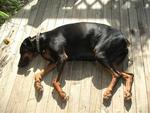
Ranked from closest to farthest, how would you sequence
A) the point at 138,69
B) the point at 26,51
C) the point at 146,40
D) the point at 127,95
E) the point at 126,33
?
the point at 127,95
the point at 138,69
the point at 26,51
the point at 146,40
the point at 126,33

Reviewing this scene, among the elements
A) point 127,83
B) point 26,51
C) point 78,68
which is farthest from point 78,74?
point 26,51

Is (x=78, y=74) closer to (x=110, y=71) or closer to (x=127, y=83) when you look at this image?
(x=110, y=71)

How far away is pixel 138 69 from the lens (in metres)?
4.47

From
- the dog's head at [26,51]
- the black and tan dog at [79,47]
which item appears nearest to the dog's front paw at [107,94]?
the black and tan dog at [79,47]

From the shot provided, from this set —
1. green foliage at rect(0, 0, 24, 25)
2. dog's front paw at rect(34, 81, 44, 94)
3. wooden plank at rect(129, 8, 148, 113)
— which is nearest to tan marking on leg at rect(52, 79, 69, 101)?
dog's front paw at rect(34, 81, 44, 94)

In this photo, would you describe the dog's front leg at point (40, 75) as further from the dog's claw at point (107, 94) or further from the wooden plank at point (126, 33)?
the wooden plank at point (126, 33)

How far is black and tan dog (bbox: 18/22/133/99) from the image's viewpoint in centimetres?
434

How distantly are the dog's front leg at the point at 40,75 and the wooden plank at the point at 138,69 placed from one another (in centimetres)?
113

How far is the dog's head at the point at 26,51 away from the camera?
4.70m

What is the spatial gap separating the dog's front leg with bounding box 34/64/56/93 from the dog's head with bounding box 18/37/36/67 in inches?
13.7

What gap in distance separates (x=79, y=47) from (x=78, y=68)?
0.29m

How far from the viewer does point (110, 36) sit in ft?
14.6

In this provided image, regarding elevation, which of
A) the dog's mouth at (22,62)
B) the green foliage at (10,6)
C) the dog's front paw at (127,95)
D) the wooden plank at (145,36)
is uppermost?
the dog's mouth at (22,62)

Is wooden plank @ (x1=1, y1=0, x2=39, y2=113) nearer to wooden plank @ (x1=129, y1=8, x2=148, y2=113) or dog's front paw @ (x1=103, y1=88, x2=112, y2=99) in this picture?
dog's front paw @ (x1=103, y1=88, x2=112, y2=99)
